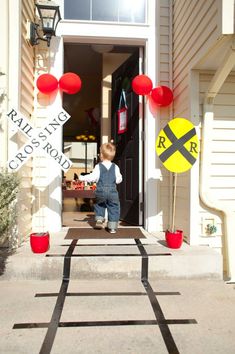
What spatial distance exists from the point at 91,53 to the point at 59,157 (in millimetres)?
4075

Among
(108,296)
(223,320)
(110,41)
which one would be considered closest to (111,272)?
(108,296)

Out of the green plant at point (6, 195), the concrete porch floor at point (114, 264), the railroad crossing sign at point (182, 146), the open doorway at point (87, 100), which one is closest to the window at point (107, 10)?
the open doorway at point (87, 100)

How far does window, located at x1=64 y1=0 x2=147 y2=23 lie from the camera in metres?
5.00

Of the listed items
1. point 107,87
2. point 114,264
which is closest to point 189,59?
point 107,87

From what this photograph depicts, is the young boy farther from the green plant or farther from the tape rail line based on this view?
the green plant

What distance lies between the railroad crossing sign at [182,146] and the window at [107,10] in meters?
2.21

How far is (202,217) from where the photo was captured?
409cm

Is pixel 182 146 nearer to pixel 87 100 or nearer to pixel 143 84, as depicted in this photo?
pixel 143 84

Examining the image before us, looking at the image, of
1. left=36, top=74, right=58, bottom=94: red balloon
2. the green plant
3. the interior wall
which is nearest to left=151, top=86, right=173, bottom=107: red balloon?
left=36, top=74, right=58, bottom=94: red balloon

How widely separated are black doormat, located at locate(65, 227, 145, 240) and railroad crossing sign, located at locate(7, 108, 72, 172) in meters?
1.13

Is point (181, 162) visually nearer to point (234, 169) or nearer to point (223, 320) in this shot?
point (234, 169)

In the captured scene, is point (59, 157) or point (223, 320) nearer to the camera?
point (223, 320)

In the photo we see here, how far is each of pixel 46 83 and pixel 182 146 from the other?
6.89 ft

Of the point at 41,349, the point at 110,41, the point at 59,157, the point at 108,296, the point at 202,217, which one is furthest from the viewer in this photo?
the point at 110,41
